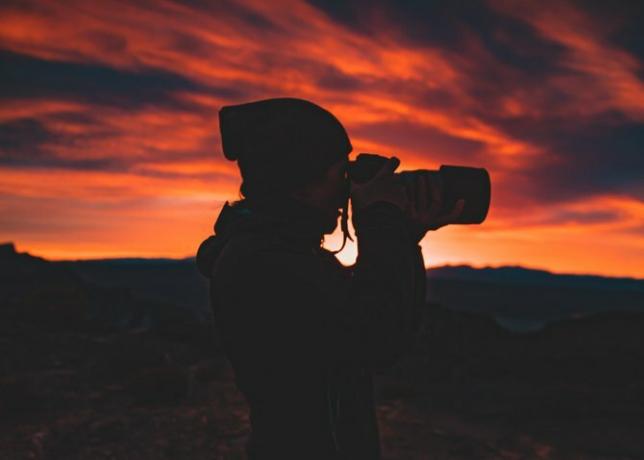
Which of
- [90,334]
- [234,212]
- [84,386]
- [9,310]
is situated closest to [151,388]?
[84,386]

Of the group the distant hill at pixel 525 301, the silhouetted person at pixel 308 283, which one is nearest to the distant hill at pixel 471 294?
the distant hill at pixel 525 301

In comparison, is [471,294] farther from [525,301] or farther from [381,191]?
[381,191]

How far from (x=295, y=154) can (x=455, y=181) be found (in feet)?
1.39

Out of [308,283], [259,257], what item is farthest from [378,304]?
[259,257]

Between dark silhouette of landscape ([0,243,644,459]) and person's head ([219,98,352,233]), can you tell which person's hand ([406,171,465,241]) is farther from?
dark silhouette of landscape ([0,243,644,459])

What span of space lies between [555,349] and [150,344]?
8233mm

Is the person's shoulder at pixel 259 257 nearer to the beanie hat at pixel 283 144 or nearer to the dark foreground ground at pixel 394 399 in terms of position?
the beanie hat at pixel 283 144

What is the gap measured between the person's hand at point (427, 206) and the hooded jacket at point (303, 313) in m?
0.05

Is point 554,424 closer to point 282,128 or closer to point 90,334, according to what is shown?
point 282,128

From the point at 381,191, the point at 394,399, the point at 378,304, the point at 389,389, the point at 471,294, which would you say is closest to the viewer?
the point at 378,304

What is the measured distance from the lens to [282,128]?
132 cm

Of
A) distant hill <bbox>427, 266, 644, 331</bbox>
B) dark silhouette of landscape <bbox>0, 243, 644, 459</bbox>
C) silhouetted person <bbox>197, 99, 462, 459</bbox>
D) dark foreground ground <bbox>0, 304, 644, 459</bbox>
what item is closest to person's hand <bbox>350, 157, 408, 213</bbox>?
silhouetted person <bbox>197, 99, 462, 459</bbox>

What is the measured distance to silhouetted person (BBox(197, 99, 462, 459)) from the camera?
46.2 inches

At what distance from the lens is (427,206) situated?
131 centimetres
